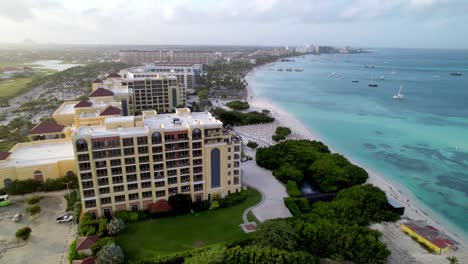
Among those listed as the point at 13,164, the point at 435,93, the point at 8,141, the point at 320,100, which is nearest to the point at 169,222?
the point at 13,164

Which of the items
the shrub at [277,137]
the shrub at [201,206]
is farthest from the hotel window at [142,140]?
the shrub at [277,137]

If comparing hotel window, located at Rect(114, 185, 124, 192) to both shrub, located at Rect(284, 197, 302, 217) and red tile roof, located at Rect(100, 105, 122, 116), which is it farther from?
shrub, located at Rect(284, 197, 302, 217)

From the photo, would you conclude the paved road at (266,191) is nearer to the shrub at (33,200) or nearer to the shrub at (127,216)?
the shrub at (127,216)

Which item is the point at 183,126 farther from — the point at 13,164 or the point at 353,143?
the point at 353,143

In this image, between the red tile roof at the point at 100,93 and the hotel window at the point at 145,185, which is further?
the red tile roof at the point at 100,93

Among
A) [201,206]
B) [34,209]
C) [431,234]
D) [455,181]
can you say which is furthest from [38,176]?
[455,181]

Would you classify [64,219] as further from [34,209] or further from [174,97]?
[174,97]
